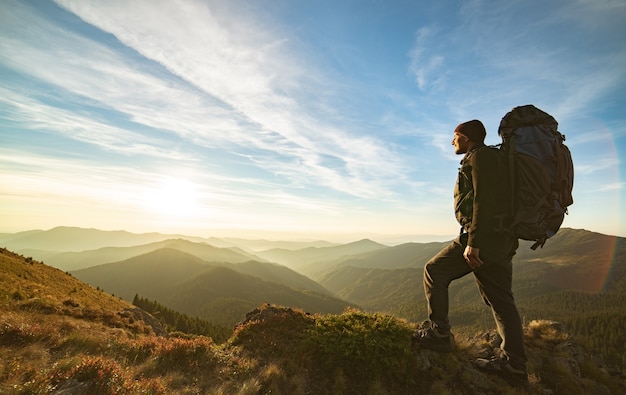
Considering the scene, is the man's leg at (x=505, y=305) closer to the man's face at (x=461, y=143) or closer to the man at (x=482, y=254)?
the man at (x=482, y=254)

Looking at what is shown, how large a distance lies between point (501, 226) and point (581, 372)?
5514 mm

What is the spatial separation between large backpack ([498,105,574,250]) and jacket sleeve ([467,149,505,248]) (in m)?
0.26

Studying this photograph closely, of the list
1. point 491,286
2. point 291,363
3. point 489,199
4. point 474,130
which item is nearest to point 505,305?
point 491,286

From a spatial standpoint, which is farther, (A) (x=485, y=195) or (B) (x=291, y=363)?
(B) (x=291, y=363)

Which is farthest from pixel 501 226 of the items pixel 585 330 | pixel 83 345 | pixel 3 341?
pixel 585 330

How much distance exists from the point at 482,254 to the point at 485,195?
1065 millimetres

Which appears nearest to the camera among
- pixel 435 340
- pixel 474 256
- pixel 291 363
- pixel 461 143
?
pixel 474 256

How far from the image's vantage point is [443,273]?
6.03 meters

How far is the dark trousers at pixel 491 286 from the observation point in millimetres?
5344

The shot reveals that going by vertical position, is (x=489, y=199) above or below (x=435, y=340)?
above

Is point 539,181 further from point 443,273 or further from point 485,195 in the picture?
point 443,273

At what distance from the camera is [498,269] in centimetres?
536

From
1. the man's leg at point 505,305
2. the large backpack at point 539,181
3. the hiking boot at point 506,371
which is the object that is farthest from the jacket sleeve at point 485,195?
the hiking boot at point 506,371

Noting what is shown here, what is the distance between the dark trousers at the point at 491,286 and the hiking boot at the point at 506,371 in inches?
4.8
